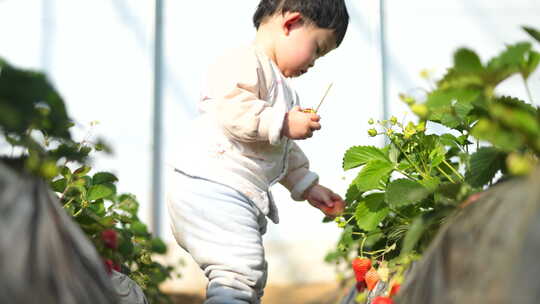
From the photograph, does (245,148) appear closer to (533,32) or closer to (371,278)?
(371,278)

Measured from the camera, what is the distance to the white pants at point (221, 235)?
1.39m

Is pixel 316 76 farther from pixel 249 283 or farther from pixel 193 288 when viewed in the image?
pixel 249 283

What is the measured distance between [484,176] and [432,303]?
302 millimetres

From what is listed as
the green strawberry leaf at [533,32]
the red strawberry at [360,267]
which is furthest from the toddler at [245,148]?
the green strawberry leaf at [533,32]

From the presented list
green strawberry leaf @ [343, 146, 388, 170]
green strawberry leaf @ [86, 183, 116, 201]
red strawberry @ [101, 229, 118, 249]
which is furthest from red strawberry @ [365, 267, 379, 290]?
green strawberry leaf @ [86, 183, 116, 201]

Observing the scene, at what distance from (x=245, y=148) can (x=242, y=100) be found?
12 cm

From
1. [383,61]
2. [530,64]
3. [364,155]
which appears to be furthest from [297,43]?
[383,61]

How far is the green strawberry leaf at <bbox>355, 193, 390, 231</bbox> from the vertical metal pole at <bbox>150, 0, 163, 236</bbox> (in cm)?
223

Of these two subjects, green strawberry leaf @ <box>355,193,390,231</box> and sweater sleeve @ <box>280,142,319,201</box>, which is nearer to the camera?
green strawberry leaf @ <box>355,193,390,231</box>

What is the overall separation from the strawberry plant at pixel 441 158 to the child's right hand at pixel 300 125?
9 centimetres

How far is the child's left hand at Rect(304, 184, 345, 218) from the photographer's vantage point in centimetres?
169

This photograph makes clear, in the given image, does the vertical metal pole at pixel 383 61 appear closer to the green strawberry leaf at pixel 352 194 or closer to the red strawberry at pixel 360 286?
the green strawberry leaf at pixel 352 194

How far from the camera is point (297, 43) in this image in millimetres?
1657

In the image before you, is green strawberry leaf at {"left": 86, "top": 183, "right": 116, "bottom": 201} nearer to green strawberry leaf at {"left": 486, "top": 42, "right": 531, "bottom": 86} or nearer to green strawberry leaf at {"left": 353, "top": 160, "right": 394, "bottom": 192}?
green strawberry leaf at {"left": 353, "top": 160, "right": 394, "bottom": 192}
